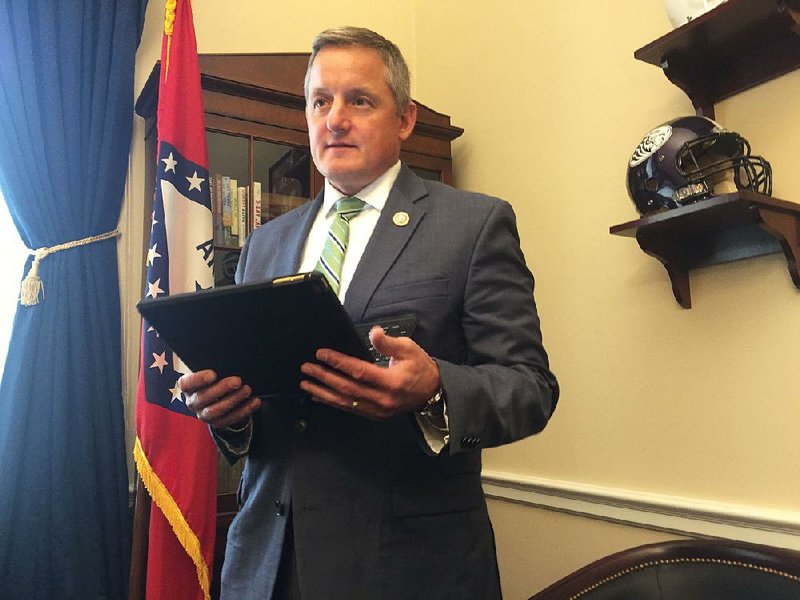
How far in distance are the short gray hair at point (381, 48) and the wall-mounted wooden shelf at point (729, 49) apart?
0.63m

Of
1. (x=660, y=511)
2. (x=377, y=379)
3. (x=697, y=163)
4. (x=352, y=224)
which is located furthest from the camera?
(x=660, y=511)

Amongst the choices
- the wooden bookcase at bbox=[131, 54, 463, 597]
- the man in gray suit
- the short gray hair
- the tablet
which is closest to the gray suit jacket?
the man in gray suit

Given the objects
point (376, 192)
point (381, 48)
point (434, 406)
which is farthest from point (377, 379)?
point (381, 48)

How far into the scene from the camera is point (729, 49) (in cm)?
139

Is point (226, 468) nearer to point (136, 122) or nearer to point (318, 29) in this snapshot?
point (136, 122)

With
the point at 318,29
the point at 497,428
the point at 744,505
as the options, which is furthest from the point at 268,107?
the point at 744,505

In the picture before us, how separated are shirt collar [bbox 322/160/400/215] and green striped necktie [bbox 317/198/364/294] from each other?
15 millimetres

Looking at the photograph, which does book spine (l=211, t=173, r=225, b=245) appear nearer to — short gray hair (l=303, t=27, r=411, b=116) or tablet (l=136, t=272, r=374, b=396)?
short gray hair (l=303, t=27, r=411, b=116)

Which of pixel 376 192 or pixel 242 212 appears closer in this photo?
pixel 376 192

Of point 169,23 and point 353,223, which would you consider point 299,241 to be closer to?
point 353,223

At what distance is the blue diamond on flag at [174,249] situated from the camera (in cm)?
174

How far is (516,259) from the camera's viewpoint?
973 millimetres

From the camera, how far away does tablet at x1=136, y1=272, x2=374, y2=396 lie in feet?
2.28

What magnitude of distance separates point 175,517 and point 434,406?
118 centimetres
